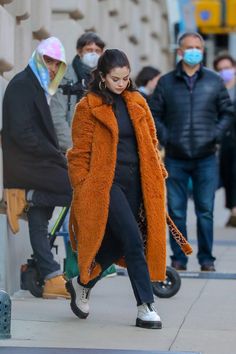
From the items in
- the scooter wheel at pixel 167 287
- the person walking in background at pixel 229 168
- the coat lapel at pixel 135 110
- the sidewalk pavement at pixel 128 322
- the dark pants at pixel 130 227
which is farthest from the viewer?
the person walking in background at pixel 229 168

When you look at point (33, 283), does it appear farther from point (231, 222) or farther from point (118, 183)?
point (231, 222)

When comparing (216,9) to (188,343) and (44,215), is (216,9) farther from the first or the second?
(188,343)

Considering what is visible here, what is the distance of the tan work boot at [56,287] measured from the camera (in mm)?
9664

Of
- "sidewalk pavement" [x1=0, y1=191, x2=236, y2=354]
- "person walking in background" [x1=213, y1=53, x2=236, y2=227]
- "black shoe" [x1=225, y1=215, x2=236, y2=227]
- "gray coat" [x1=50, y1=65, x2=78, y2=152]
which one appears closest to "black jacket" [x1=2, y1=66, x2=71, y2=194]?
"gray coat" [x1=50, y1=65, x2=78, y2=152]

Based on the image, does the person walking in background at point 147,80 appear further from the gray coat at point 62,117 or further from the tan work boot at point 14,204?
the tan work boot at point 14,204

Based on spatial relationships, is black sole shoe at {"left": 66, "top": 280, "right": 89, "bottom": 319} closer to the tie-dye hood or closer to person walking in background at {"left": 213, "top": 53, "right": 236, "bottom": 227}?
the tie-dye hood

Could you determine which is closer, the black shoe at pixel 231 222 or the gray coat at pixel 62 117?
the gray coat at pixel 62 117

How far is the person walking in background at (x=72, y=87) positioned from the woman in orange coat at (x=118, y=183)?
1819 mm

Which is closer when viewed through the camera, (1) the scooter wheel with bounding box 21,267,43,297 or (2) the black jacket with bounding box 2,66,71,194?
(2) the black jacket with bounding box 2,66,71,194

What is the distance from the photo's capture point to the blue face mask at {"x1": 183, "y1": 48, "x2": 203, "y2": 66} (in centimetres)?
1142

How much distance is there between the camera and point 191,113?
11.4m

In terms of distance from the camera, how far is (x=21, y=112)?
957 cm

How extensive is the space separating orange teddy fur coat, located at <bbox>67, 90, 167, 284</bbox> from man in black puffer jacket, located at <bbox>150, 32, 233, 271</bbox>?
2933mm

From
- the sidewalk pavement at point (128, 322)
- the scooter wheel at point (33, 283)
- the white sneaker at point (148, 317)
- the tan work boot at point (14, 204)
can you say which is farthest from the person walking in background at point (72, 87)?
the white sneaker at point (148, 317)
